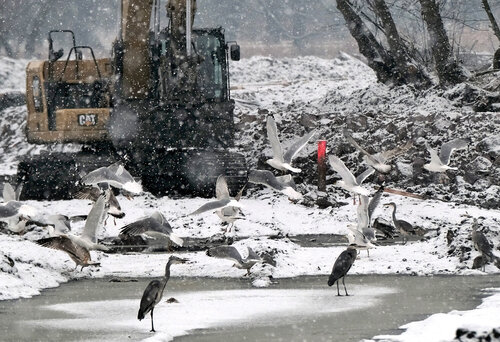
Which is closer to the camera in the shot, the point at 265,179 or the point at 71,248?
the point at 71,248

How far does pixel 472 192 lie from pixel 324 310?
37.8 ft

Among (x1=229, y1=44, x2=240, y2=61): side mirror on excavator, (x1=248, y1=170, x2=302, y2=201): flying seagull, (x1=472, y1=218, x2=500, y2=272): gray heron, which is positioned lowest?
(x1=472, y1=218, x2=500, y2=272): gray heron

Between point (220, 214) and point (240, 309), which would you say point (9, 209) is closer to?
point (220, 214)

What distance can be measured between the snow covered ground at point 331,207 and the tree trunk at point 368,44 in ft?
2.36

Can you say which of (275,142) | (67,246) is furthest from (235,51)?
(67,246)

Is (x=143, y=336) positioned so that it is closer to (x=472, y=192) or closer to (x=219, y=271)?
(x=219, y=271)

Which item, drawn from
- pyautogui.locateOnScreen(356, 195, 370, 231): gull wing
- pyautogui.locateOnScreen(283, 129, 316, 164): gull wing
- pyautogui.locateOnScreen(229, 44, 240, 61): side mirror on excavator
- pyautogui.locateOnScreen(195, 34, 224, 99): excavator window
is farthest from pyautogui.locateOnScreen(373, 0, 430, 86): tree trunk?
pyautogui.locateOnScreen(356, 195, 370, 231): gull wing

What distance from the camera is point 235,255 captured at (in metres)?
13.5

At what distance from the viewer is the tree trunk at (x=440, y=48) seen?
29.3 m

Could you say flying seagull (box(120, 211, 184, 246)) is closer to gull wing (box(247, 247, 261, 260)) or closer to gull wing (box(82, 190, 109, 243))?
gull wing (box(82, 190, 109, 243))

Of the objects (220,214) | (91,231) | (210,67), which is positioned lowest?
(220,214)

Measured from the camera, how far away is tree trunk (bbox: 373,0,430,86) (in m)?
31.2

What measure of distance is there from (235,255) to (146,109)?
10.2 meters

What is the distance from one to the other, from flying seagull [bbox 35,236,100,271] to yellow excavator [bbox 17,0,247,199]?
7.81 meters
